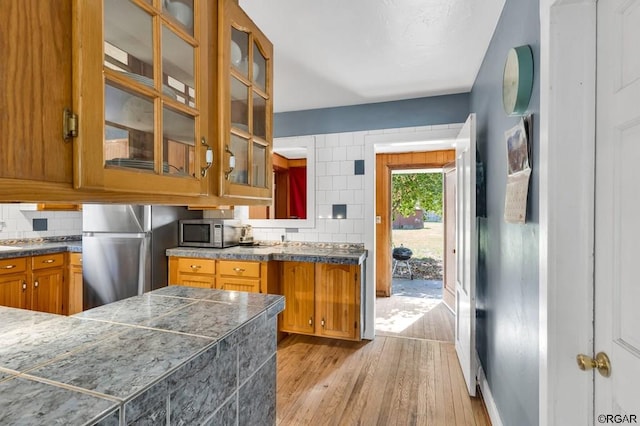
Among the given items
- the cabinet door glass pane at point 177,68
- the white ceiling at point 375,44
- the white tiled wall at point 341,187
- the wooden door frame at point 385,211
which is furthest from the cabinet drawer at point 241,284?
the wooden door frame at point 385,211

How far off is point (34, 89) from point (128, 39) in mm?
330

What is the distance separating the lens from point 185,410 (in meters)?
0.80

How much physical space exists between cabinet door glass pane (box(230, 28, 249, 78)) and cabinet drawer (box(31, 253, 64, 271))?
3.34m

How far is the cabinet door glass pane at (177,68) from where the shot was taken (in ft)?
3.03

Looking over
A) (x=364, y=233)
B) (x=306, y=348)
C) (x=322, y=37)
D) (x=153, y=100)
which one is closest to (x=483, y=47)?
(x=322, y=37)

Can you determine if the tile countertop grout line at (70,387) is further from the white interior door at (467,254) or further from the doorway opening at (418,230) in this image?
the doorway opening at (418,230)

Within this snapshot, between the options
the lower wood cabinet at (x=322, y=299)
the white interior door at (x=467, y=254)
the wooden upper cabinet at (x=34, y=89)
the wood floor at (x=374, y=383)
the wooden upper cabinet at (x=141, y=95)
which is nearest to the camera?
the wooden upper cabinet at (x=34, y=89)

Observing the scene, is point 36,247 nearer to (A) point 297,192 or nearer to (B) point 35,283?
(B) point 35,283

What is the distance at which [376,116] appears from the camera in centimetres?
332

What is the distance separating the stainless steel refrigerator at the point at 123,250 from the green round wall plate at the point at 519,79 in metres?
3.02

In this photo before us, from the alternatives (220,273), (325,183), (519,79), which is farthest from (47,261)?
(519,79)

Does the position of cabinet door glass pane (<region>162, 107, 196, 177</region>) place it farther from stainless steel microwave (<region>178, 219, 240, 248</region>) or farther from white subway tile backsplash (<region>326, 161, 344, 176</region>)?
white subway tile backsplash (<region>326, 161, 344, 176</region>)

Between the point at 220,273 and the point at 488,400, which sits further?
the point at 220,273

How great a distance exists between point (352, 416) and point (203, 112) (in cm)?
204
